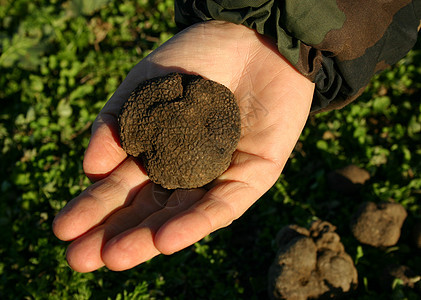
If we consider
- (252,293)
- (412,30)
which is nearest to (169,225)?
(252,293)

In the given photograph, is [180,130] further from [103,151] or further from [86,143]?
[86,143]

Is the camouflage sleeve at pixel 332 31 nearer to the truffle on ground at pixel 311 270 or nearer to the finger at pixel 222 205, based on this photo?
the finger at pixel 222 205

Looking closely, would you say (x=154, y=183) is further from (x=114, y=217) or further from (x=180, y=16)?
(x=180, y=16)

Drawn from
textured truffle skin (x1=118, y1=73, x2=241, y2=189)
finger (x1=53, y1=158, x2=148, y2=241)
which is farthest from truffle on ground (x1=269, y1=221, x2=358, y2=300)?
finger (x1=53, y1=158, x2=148, y2=241)

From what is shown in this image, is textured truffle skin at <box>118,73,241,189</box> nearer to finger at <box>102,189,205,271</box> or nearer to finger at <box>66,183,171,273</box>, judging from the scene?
finger at <box>66,183,171,273</box>

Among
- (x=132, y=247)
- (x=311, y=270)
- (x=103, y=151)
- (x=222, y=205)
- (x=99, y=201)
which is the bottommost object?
(x=311, y=270)

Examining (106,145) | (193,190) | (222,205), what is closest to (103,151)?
(106,145)
